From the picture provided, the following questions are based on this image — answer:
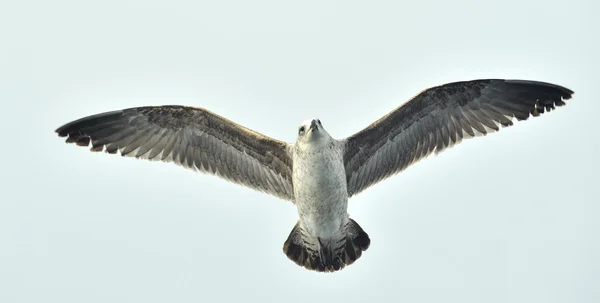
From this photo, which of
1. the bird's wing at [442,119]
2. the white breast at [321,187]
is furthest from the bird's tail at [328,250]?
the bird's wing at [442,119]

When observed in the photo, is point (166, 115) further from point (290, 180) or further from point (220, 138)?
point (290, 180)

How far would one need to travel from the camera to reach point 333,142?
1384 centimetres

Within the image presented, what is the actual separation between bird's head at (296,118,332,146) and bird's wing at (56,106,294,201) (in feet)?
3.53

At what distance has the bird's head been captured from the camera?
1345 centimetres

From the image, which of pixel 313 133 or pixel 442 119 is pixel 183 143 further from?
pixel 442 119

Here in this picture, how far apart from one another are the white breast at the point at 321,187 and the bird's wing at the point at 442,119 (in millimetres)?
590

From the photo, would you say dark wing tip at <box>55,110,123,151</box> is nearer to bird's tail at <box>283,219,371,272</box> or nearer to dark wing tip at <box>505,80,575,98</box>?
bird's tail at <box>283,219,371,272</box>

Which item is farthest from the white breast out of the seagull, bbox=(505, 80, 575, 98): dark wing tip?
bbox=(505, 80, 575, 98): dark wing tip

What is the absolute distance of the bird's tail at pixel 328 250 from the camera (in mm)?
14758

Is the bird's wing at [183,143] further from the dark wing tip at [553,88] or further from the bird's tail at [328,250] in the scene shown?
the dark wing tip at [553,88]

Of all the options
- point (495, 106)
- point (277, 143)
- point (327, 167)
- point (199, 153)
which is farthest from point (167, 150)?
point (495, 106)

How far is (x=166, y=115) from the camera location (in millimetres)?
14648

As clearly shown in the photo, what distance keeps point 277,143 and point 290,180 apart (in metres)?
0.58

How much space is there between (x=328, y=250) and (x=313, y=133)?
2103 mm
